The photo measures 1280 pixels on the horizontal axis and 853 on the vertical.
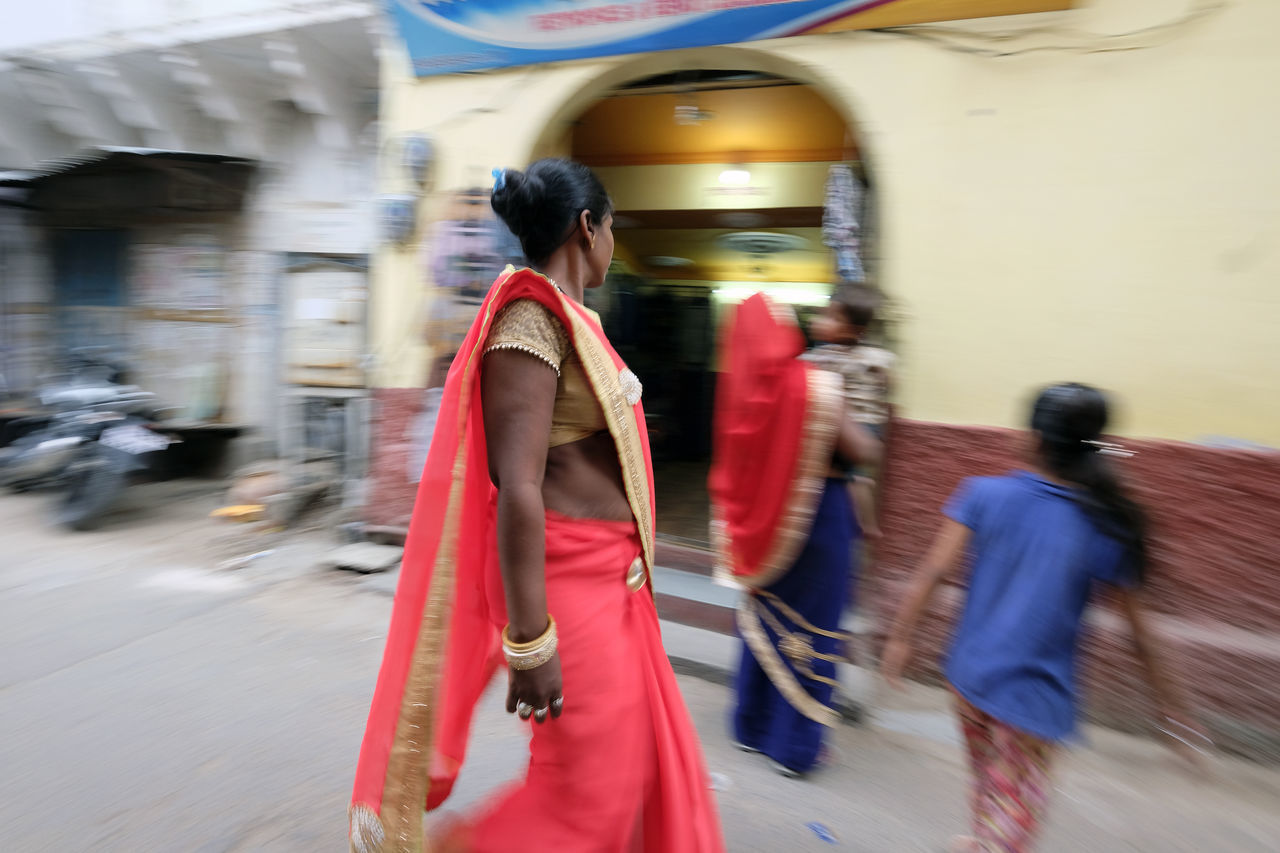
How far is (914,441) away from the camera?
11.5 feet

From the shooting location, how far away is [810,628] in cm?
260

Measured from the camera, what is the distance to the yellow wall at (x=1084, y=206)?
308 centimetres

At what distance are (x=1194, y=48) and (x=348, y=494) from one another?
210 inches

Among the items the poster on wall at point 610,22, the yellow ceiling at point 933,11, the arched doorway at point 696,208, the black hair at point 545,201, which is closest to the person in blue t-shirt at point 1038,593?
the black hair at point 545,201

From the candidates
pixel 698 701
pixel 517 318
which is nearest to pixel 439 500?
pixel 517 318

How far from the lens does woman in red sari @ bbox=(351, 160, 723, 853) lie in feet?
4.48

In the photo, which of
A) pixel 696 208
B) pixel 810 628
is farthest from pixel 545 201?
pixel 696 208

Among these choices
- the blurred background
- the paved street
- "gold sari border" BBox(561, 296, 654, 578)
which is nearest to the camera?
"gold sari border" BBox(561, 296, 654, 578)

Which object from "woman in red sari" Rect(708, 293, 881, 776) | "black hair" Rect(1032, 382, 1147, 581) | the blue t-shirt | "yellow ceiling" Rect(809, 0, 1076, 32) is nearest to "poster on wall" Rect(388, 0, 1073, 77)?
"yellow ceiling" Rect(809, 0, 1076, 32)

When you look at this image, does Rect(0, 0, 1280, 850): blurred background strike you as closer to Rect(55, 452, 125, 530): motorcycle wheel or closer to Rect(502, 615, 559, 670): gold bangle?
Rect(55, 452, 125, 530): motorcycle wheel

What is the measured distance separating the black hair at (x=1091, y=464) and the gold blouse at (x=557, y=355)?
3.23 feet

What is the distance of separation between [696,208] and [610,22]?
2.39m

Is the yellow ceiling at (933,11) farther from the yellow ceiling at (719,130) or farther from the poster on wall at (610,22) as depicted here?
the yellow ceiling at (719,130)

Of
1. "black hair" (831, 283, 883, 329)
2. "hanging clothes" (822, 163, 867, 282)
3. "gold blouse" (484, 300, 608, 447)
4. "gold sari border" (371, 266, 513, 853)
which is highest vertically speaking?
"hanging clothes" (822, 163, 867, 282)
